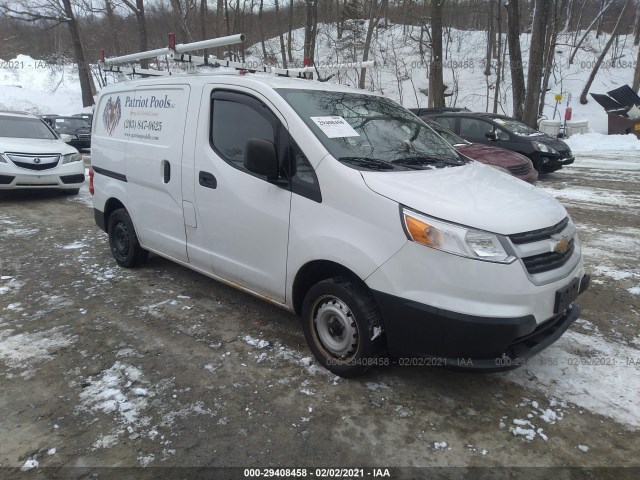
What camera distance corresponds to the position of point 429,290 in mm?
2639

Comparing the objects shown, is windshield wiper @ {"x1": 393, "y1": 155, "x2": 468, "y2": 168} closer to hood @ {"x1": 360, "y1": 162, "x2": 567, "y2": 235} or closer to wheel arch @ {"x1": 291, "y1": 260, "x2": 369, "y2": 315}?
hood @ {"x1": 360, "y1": 162, "x2": 567, "y2": 235}

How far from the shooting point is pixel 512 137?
1141cm

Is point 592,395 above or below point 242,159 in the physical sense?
below

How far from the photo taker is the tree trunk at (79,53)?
2835cm

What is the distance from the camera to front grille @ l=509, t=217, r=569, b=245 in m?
2.66

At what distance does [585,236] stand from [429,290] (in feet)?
16.0

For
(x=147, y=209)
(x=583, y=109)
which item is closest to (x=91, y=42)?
(x=583, y=109)

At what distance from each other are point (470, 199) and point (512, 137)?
9.63 m

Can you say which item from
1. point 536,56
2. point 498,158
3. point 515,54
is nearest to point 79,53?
point 515,54

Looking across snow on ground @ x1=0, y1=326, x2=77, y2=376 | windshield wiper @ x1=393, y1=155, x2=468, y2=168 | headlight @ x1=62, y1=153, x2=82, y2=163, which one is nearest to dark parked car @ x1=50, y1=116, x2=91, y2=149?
headlight @ x1=62, y1=153, x2=82, y2=163

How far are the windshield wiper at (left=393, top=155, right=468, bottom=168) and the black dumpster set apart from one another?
1966cm

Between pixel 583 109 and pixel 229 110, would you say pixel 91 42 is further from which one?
pixel 229 110

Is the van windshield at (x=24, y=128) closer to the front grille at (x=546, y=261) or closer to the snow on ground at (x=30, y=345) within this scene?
the snow on ground at (x=30, y=345)

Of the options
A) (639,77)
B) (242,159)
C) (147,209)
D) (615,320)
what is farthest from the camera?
(639,77)
